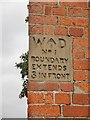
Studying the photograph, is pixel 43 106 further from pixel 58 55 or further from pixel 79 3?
pixel 79 3

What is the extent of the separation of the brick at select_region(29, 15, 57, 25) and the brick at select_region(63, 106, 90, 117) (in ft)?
1.87

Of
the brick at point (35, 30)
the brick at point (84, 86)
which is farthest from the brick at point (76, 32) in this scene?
the brick at point (84, 86)

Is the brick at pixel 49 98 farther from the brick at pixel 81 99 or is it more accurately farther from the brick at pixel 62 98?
the brick at pixel 81 99

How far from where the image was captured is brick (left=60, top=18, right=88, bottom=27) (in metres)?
2.45

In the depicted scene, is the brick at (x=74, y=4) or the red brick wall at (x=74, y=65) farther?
the brick at (x=74, y=4)

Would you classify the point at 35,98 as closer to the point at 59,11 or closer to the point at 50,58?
the point at 50,58

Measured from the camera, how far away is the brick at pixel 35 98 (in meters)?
2.31

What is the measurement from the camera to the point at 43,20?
7.93 feet

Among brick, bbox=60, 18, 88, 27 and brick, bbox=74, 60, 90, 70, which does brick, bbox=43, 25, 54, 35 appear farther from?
brick, bbox=74, 60, 90, 70

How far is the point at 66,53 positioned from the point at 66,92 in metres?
0.26

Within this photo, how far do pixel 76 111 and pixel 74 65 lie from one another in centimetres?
30

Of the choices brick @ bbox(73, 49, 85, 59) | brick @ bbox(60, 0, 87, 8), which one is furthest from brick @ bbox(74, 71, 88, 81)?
brick @ bbox(60, 0, 87, 8)

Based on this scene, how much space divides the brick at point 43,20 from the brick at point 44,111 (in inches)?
21.9

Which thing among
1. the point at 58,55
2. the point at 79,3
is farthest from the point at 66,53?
the point at 79,3
